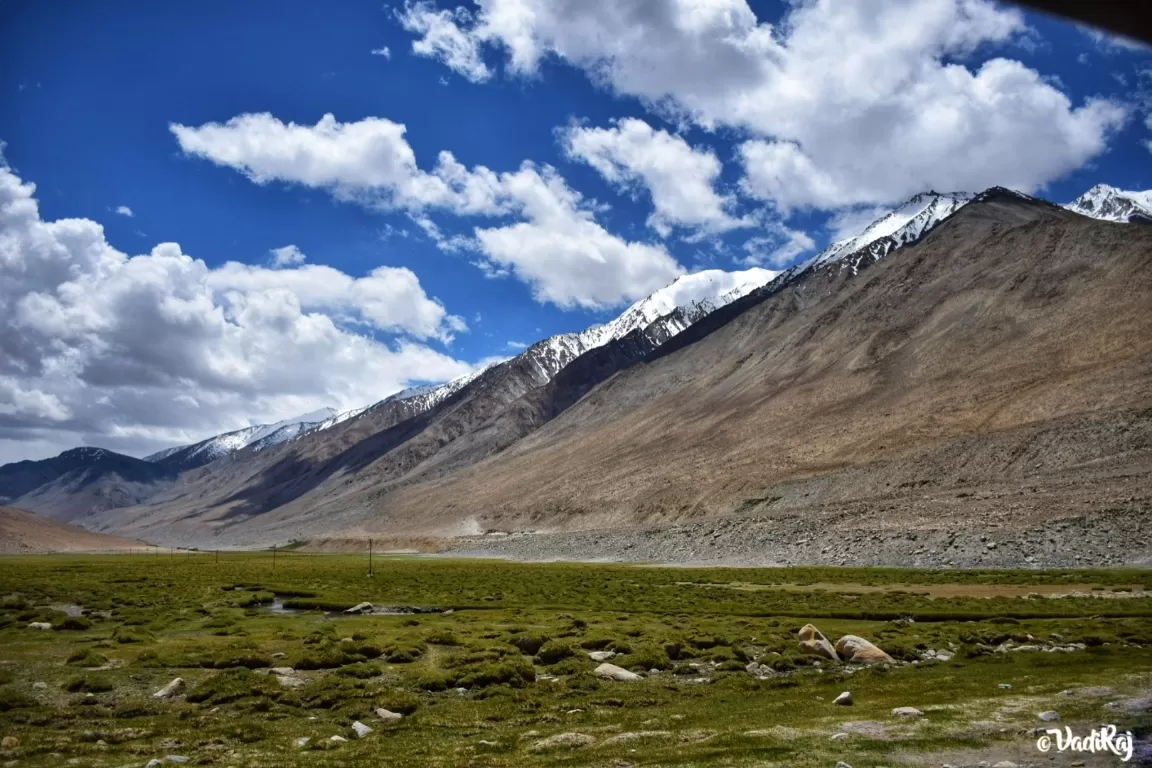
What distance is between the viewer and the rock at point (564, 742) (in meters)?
16.2

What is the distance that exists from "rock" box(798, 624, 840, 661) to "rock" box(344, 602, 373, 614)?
30.2m

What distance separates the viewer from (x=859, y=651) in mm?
28234

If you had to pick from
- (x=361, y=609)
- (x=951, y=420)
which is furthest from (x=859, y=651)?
(x=951, y=420)

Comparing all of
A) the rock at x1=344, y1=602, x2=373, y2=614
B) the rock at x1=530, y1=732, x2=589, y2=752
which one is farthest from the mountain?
the rock at x1=530, y1=732, x2=589, y2=752

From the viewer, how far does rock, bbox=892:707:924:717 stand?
693 inches

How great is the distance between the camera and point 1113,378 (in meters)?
111

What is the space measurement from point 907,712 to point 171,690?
20.6 metres

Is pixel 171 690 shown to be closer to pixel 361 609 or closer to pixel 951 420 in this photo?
pixel 361 609

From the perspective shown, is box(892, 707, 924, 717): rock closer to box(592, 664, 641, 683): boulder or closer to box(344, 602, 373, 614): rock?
box(592, 664, 641, 683): boulder

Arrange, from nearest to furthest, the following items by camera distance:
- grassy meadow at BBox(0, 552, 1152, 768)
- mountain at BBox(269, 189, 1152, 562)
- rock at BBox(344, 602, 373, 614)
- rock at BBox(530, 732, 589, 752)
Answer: grassy meadow at BBox(0, 552, 1152, 768) → rock at BBox(530, 732, 589, 752) → rock at BBox(344, 602, 373, 614) → mountain at BBox(269, 189, 1152, 562)

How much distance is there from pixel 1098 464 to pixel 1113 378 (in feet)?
94.7

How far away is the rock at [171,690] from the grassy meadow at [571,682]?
18.8 inches

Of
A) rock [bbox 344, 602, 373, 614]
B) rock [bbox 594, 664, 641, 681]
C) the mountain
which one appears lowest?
rock [bbox 344, 602, 373, 614]

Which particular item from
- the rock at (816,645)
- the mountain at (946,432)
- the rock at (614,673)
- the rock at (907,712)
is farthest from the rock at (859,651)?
the mountain at (946,432)
